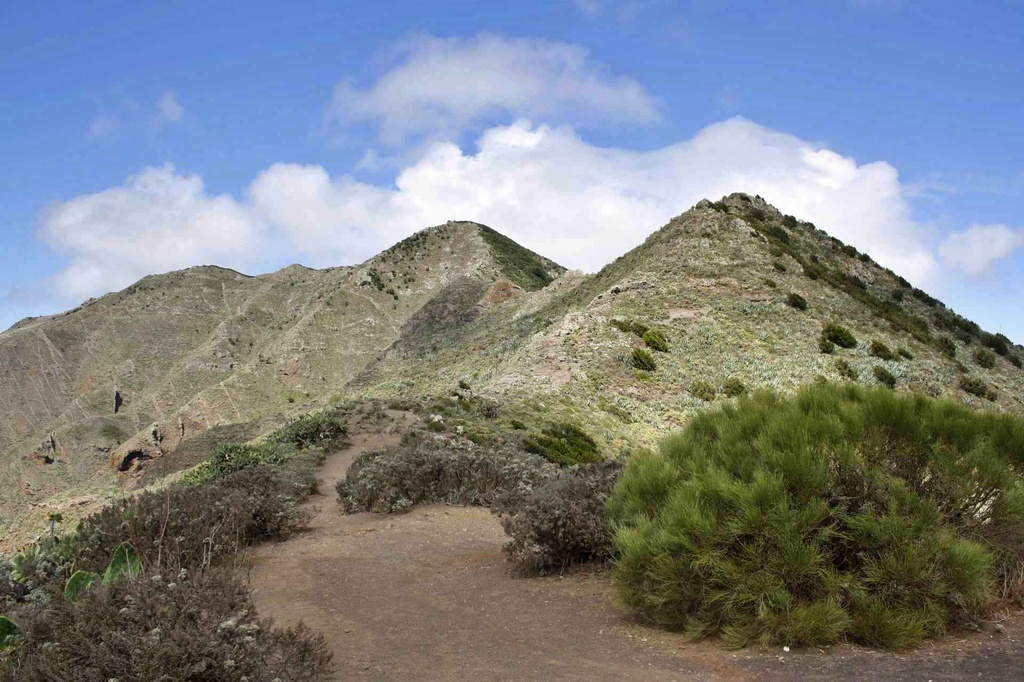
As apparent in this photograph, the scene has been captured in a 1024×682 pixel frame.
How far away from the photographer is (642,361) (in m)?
31.4

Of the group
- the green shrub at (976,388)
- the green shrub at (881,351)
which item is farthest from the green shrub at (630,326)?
the green shrub at (976,388)

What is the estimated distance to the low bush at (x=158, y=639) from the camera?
4.14 metres

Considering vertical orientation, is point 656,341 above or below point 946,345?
below

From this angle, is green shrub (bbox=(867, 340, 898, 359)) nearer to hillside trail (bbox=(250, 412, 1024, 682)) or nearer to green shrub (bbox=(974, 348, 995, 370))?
green shrub (bbox=(974, 348, 995, 370))

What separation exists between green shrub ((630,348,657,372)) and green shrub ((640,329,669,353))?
1367 millimetres

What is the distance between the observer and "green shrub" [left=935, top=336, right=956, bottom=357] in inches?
1414

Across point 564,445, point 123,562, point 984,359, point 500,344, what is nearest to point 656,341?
point 500,344

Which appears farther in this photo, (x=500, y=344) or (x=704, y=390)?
(x=500, y=344)

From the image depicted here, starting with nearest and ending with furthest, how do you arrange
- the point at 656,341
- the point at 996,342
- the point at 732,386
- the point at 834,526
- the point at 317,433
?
the point at 834,526 → the point at 317,433 → the point at 732,386 → the point at 656,341 → the point at 996,342

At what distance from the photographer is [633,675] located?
5172 millimetres

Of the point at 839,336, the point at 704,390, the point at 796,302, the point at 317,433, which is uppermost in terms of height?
the point at 796,302

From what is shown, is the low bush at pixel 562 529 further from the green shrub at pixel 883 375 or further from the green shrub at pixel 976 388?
the green shrub at pixel 976 388

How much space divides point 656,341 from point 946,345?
1616cm

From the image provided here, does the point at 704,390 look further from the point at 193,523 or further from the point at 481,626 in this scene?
the point at 481,626
